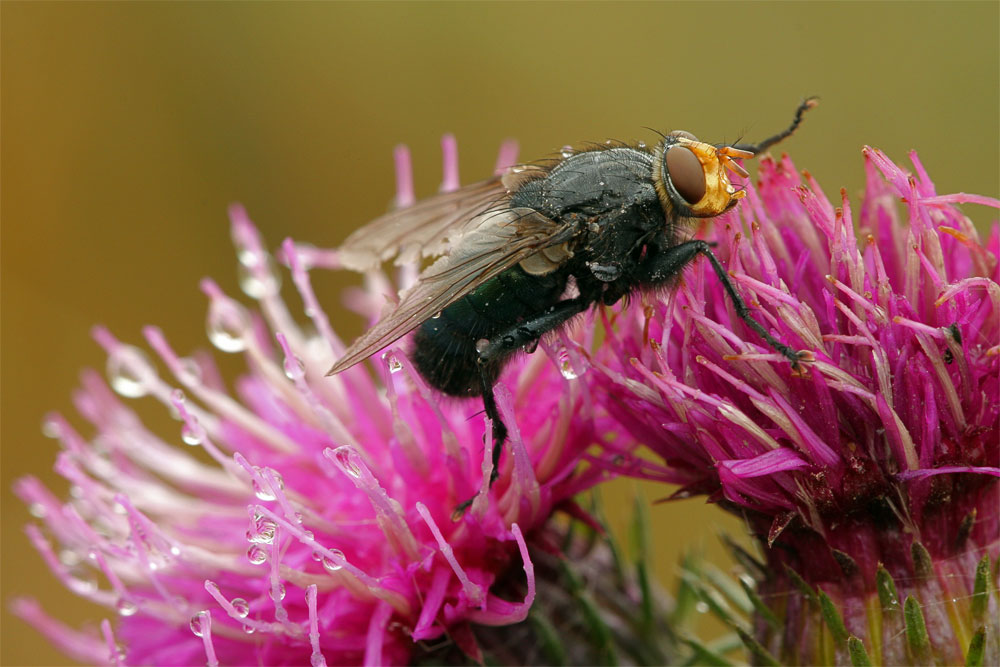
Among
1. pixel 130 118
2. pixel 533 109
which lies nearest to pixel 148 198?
pixel 130 118

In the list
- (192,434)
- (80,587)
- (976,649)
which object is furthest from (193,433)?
(976,649)

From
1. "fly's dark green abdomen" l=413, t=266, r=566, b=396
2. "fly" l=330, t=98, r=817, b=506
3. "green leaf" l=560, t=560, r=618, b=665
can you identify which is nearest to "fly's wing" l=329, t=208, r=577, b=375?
"fly" l=330, t=98, r=817, b=506

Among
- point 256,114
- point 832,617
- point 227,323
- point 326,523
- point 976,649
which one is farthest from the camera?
point 256,114

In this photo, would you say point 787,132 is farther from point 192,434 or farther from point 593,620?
point 192,434

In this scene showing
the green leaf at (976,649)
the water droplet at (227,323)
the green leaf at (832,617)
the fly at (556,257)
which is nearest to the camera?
the green leaf at (976,649)

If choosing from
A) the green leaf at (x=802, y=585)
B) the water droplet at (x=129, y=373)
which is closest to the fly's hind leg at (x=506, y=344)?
the green leaf at (x=802, y=585)

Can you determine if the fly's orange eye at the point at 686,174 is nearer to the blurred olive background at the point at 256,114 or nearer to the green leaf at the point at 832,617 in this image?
the green leaf at the point at 832,617
